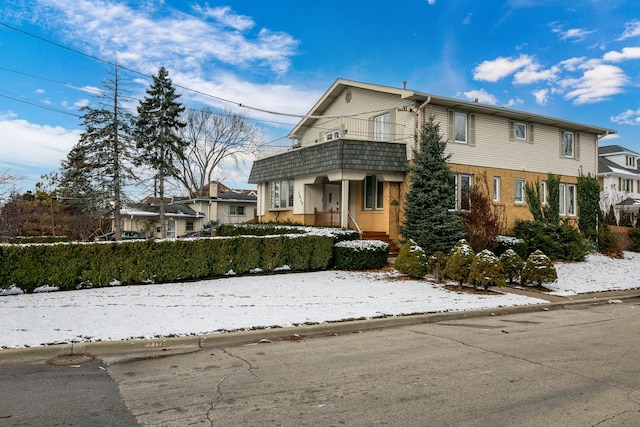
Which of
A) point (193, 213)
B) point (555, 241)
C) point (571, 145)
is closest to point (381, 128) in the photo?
point (555, 241)

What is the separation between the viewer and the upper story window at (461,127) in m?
20.7

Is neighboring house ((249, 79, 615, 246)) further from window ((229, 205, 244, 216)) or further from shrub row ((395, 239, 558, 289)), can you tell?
window ((229, 205, 244, 216))

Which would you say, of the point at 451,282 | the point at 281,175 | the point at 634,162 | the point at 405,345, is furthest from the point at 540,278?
the point at 634,162

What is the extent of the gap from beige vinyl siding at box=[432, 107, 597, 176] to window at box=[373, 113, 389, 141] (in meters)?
2.33

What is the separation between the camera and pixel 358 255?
15211 mm

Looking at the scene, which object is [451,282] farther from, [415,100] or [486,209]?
[415,100]

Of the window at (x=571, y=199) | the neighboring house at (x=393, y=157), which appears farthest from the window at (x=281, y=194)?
the window at (x=571, y=199)

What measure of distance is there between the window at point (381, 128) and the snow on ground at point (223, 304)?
29.0ft

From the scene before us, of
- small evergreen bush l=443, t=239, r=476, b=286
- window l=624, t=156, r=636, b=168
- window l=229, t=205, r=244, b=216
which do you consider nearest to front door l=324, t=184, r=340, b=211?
small evergreen bush l=443, t=239, r=476, b=286

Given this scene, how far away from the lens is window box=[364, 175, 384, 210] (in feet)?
69.6

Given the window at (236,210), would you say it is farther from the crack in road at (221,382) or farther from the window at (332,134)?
the crack in road at (221,382)

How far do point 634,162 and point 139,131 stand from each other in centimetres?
4892

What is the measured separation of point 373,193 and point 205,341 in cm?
1514

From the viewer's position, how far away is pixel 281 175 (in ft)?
78.7
